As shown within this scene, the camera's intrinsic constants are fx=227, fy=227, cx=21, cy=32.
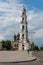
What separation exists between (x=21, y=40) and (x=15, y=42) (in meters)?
37.7

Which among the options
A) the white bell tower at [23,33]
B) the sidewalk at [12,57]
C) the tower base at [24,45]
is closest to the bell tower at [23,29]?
the white bell tower at [23,33]

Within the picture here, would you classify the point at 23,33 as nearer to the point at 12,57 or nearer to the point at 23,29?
the point at 23,29

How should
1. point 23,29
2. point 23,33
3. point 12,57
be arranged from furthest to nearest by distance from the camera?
point 23,29
point 23,33
point 12,57

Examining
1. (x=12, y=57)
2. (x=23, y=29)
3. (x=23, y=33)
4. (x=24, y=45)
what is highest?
(x=23, y=29)

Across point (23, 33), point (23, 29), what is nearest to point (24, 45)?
point (23, 33)

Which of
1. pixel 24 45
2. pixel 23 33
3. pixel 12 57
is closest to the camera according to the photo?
pixel 12 57

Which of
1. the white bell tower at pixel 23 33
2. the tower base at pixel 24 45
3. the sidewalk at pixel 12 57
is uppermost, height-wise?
the white bell tower at pixel 23 33

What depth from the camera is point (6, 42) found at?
10469cm

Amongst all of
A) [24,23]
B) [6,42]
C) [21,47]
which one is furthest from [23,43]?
[6,42]

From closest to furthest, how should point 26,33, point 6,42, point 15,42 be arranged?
point 26,33 < point 6,42 < point 15,42

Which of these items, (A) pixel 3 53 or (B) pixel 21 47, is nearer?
(A) pixel 3 53

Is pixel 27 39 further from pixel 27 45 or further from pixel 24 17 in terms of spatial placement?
pixel 24 17

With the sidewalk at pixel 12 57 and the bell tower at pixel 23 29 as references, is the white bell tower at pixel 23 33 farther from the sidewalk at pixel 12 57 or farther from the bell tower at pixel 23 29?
the sidewalk at pixel 12 57

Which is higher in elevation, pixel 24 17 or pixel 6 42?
pixel 24 17
